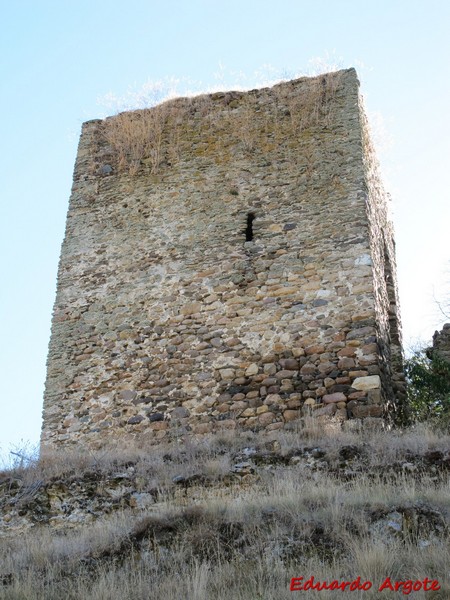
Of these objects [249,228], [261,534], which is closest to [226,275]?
[249,228]

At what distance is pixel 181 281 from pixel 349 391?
9.63 ft

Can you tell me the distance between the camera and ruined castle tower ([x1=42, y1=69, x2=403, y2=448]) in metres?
9.74

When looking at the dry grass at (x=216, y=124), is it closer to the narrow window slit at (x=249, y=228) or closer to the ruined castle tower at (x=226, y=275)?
the ruined castle tower at (x=226, y=275)

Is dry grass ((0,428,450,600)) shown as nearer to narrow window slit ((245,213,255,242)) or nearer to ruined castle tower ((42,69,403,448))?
ruined castle tower ((42,69,403,448))

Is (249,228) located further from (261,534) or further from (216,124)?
(261,534)

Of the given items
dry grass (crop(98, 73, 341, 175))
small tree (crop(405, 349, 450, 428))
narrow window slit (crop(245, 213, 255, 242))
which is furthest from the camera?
dry grass (crop(98, 73, 341, 175))

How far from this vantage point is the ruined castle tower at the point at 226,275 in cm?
974

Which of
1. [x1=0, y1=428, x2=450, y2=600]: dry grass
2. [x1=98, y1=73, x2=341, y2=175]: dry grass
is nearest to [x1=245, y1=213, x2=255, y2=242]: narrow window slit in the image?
[x1=98, y1=73, x2=341, y2=175]: dry grass

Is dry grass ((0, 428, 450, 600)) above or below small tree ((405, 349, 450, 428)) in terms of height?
below

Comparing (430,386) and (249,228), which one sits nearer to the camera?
(249,228)

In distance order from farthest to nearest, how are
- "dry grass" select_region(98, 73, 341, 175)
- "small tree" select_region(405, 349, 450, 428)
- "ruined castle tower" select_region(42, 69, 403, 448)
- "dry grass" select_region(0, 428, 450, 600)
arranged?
"dry grass" select_region(98, 73, 341, 175)
"small tree" select_region(405, 349, 450, 428)
"ruined castle tower" select_region(42, 69, 403, 448)
"dry grass" select_region(0, 428, 450, 600)

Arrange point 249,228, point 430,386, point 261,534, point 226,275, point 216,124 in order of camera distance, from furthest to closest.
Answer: point 216,124
point 430,386
point 249,228
point 226,275
point 261,534

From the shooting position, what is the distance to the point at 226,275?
35.0 ft

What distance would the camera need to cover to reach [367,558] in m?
4.84
